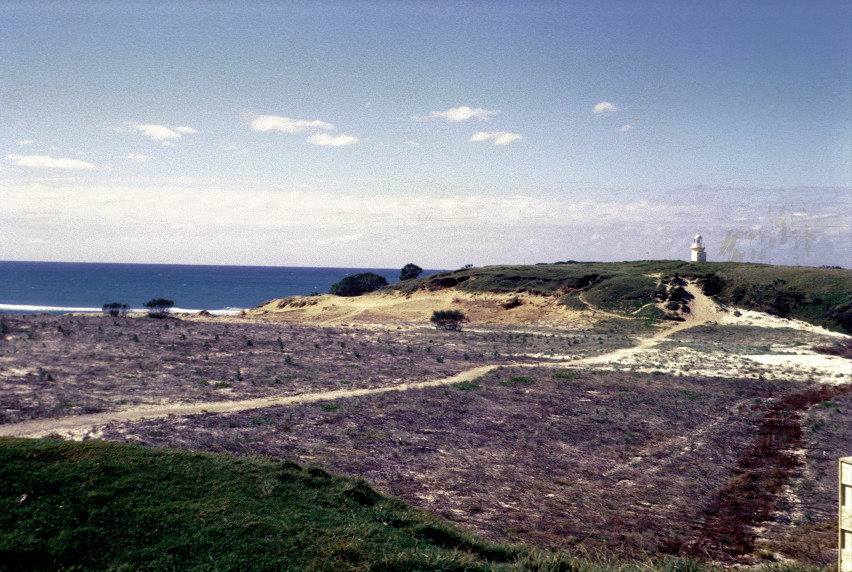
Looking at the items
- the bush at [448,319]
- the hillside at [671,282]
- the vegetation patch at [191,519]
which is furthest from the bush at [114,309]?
the vegetation patch at [191,519]

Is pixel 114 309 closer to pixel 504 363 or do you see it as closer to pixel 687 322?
pixel 504 363

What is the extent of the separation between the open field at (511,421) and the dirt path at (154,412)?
0.37 ft

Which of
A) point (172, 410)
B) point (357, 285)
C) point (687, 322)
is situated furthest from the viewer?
point (357, 285)

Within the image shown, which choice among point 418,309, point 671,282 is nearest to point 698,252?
point 671,282

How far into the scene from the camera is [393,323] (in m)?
54.9

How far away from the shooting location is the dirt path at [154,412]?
1400 centimetres

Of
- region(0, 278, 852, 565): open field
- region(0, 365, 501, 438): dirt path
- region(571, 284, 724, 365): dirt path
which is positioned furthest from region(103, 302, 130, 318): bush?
region(571, 284, 724, 365): dirt path

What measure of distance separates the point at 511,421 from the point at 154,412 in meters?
12.2

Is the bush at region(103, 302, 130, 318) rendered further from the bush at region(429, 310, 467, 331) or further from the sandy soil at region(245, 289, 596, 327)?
the bush at region(429, 310, 467, 331)

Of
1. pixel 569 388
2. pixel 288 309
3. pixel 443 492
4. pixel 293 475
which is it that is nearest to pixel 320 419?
pixel 443 492

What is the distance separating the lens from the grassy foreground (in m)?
5.95

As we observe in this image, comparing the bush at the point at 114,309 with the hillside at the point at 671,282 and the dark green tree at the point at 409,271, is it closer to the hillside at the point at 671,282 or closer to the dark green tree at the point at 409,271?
the hillside at the point at 671,282

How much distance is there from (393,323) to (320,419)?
3802cm

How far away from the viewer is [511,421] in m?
18.1
